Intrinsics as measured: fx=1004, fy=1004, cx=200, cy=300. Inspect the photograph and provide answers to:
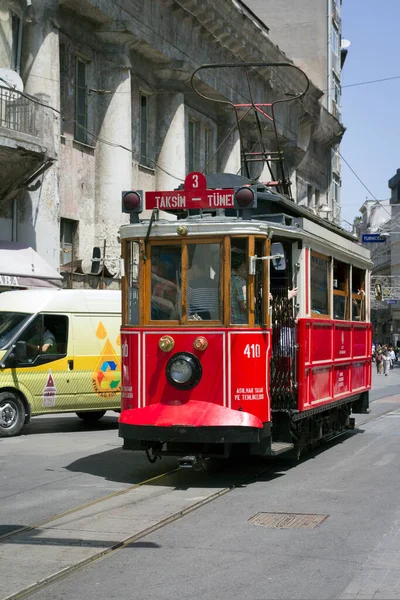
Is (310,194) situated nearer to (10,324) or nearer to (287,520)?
(10,324)

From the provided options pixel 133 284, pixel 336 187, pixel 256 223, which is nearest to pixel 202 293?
pixel 133 284

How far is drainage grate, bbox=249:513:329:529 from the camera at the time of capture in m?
8.58

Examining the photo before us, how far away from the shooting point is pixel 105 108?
2789 centimetres

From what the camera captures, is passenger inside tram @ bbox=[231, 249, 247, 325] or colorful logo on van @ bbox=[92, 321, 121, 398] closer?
passenger inside tram @ bbox=[231, 249, 247, 325]

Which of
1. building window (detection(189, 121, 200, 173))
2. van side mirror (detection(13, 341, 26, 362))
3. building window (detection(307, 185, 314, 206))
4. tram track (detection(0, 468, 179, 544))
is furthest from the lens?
building window (detection(307, 185, 314, 206))

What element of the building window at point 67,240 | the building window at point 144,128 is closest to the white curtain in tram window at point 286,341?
the building window at point 67,240

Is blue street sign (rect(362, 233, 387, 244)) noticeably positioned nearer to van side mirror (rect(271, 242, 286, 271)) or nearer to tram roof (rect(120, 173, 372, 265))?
tram roof (rect(120, 173, 372, 265))

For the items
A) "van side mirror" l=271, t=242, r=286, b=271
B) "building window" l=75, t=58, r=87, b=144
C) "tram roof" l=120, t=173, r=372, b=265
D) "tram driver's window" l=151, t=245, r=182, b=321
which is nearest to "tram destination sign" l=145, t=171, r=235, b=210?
"tram roof" l=120, t=173, r=372, b=265

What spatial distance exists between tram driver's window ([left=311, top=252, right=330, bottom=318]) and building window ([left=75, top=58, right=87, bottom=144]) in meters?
15.2

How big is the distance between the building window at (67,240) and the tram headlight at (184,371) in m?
15.8

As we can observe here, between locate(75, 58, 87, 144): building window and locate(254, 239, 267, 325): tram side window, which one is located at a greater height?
locate(75, 58, 87, 144): building window

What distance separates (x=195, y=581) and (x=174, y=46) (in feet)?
86.9

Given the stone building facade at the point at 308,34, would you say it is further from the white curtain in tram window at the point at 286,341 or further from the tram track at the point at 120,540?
the tram track at the point at 120,540

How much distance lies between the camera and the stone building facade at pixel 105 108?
77.3 ft
